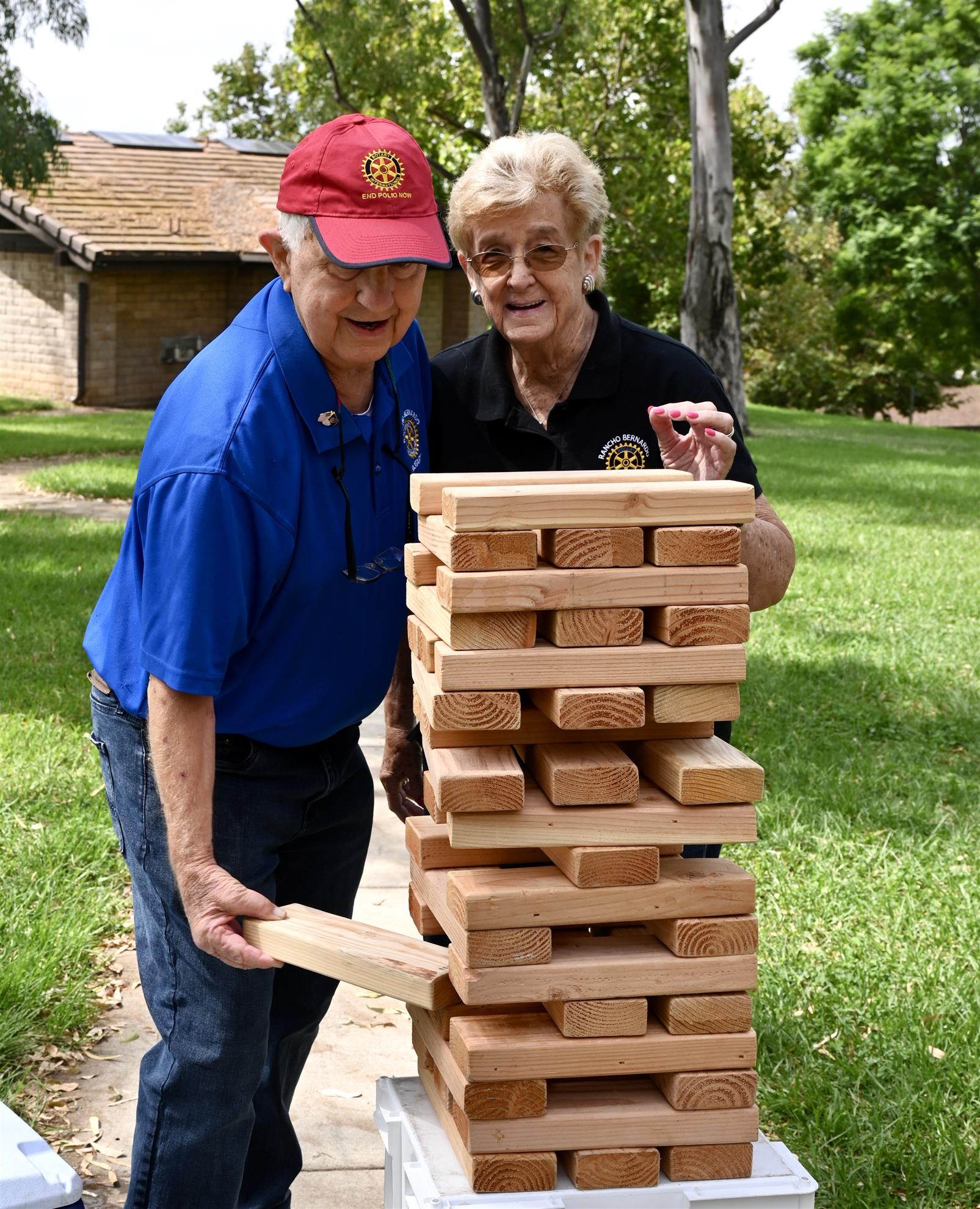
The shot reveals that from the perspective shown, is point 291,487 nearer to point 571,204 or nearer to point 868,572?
point 571,204

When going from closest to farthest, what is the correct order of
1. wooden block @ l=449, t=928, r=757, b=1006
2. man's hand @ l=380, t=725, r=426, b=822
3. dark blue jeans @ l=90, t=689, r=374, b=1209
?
1. wooden block @ l=449, t=928, r=757, b=1006
2. dark blue jeans @ l=90, t=689, r=374, b=1209
3. man's hand @ l=380, t=725, r=426, b=822

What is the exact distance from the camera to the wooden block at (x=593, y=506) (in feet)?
6.88

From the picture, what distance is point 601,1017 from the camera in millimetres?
2254

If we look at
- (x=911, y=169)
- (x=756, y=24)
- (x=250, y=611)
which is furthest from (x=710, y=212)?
(x=911, y=169)

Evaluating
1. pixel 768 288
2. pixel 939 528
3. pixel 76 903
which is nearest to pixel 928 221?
pixel 768 288

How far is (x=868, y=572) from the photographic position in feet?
35.9

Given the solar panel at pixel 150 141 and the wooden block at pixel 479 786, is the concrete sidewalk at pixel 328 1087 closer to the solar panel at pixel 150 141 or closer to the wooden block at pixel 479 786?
the wooden block at pixel 479 786

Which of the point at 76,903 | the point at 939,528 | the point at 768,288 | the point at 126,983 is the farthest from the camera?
the point at 768,288

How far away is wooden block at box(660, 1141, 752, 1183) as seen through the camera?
2.32 metres

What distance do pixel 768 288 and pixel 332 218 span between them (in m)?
43.4

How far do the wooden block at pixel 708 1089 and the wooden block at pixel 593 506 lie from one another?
908mm

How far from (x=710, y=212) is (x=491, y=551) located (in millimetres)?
19130

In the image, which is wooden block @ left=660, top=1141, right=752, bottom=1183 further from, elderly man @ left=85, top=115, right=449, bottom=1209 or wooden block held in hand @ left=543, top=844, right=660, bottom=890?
elderly man @ left=85, top=115, right=449, bottom=1209

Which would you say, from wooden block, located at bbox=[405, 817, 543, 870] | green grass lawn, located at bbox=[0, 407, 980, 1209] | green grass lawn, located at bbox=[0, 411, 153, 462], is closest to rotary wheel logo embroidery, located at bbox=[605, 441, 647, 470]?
wooden block, located at bbox=[405, 817, 543, 870]
